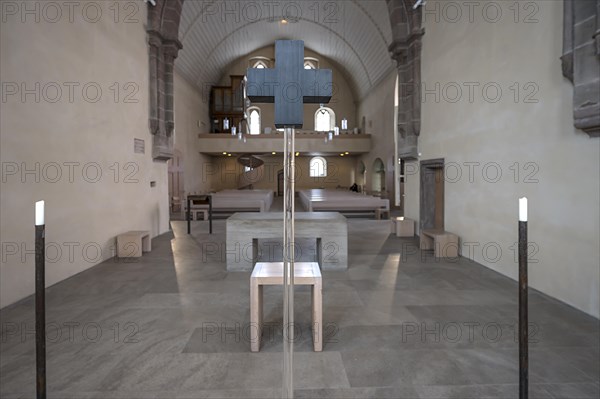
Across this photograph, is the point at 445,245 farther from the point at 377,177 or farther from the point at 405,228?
the point at 377,177

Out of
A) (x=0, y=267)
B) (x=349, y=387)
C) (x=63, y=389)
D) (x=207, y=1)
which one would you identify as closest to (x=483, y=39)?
(x=349, y=387)

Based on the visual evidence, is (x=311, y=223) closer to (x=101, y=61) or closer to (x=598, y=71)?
(x=598, y=71)

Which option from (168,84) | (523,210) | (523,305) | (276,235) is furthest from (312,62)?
(523,305)

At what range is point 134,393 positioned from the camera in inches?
92.1

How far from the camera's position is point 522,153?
462 cm

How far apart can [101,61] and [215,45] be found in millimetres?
12395

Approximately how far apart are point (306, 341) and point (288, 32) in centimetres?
1924

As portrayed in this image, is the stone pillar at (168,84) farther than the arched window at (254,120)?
No

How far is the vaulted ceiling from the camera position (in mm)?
14055

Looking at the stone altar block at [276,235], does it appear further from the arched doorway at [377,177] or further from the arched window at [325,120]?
the arched window at [325,120]

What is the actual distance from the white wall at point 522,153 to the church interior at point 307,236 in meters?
0.03

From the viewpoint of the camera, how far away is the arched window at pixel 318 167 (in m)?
24.4

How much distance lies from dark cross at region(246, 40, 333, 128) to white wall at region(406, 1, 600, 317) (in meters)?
3.21

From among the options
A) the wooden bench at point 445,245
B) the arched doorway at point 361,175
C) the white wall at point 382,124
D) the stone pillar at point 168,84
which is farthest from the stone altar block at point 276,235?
the arched doorway at point 361,175
